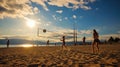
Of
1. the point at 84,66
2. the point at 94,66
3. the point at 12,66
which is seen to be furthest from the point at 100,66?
the point at 12,66

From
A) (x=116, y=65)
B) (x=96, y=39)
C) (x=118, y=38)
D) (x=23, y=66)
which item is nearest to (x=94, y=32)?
(x=96, y=39)

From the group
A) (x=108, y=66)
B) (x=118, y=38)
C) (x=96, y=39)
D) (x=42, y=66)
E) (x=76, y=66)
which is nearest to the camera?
(x=108, y=66)

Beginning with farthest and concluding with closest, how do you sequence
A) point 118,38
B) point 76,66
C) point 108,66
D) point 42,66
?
point 118,38
point 42,66
point 76,66
point 108,66

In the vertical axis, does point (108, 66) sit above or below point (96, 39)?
below

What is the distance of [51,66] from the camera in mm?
5664

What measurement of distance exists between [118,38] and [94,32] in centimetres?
5775

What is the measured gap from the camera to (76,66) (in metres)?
5.39

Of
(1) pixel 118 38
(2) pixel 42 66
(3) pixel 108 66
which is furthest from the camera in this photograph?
(1) pixel 118 38

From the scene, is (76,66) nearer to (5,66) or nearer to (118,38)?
(5,66)

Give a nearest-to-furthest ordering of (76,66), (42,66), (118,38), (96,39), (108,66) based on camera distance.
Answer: (108,66), (76,66), (42,66), (96,39), (118,38)

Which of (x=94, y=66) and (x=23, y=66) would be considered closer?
(x=94, y=66)

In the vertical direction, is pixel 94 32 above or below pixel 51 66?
above

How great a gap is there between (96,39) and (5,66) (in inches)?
276

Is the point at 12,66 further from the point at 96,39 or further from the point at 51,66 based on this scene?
the point at 96,39
